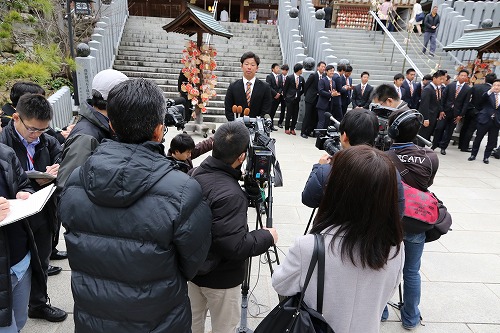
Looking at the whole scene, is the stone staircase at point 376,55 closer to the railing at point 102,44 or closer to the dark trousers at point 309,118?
the dark trousers at point 309,118

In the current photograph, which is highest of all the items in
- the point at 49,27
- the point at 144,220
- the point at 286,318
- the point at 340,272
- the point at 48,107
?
the point at 49,27

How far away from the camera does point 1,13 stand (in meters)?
6.41

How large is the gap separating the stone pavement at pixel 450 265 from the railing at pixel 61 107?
363 cm

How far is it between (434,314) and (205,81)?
6120 millimetres

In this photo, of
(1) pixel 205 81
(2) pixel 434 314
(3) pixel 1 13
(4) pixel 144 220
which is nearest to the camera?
(4) pixel 144 220

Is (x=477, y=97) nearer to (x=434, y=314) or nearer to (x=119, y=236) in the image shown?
(x=434, y=314)

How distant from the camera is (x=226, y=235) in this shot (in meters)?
1.70

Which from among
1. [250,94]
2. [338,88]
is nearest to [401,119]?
[250,94]

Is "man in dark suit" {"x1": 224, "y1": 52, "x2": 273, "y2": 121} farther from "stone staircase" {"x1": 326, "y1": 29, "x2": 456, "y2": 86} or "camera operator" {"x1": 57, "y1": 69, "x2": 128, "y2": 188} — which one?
"stone staircase" {"x1": 326, "y1": 29, "x2": 456, "y2": 86}

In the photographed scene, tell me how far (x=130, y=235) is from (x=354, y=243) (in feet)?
2.83

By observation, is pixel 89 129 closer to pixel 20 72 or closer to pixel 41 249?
pixel 41 249

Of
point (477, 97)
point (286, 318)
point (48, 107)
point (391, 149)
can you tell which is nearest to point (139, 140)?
point (286, 318)

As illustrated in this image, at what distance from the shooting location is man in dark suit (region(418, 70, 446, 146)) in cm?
750

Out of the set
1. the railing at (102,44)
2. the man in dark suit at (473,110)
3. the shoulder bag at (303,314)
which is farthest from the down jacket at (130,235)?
the man in dark suit at (473,110)
